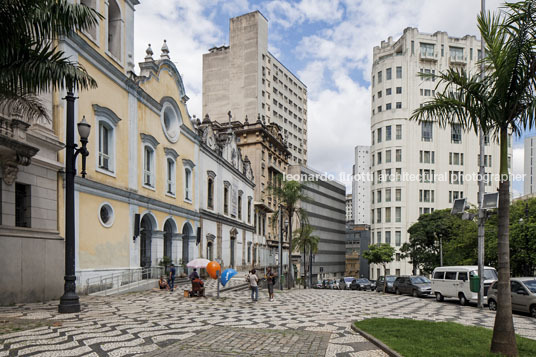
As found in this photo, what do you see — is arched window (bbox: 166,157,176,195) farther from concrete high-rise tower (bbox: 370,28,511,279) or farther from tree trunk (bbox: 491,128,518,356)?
concrete high-rise tower (bbox: 370,28,511,279)

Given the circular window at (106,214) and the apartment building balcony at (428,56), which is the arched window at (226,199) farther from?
the apartment building balcony at (428,56)

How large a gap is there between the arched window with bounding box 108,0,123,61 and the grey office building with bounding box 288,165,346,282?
207 feet

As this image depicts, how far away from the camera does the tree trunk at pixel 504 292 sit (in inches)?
310

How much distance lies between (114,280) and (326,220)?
3328 inches

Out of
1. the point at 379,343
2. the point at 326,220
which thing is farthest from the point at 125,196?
the point at 326,220

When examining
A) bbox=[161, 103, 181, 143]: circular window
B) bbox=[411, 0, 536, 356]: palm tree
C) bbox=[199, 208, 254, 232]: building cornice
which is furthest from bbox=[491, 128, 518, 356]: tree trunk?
bbox=[199, 208, 254, 232]: building cornice

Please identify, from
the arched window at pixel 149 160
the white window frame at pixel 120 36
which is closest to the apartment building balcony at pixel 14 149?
the white window frame at pixel 120 36

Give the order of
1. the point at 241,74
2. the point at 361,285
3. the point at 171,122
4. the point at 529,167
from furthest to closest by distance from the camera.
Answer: the point at 529,167 < the point at 241,74 < the point at 361,285 < the point at 171,122

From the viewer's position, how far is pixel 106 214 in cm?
2288

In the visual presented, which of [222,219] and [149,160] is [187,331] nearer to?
[149,160]

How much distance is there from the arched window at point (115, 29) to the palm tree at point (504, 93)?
68.3 ft

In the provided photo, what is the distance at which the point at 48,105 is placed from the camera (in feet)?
60.2

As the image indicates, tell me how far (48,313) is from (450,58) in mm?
77853

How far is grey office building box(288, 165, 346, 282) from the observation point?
9477cm
